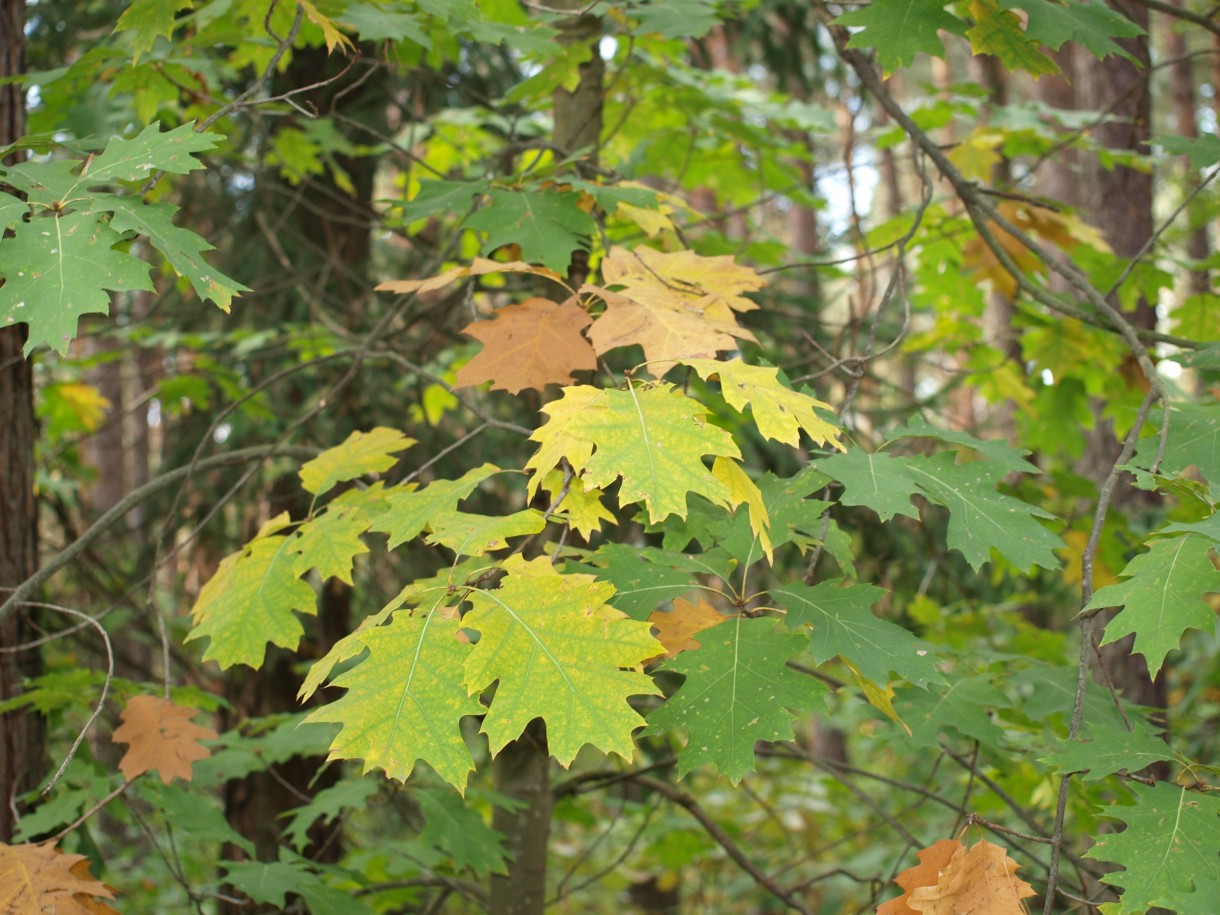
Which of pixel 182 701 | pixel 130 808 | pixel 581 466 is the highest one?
pixel 581 466

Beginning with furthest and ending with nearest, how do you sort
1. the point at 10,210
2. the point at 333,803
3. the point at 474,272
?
the point at 333,803 < the point at 474,272 < the point at 10,210

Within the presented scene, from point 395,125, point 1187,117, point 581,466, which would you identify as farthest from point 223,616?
point 1187,117

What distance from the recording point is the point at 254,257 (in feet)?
19.0

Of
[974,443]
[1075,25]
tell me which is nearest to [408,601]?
[974,443]

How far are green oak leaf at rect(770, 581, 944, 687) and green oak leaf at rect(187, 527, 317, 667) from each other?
103cm

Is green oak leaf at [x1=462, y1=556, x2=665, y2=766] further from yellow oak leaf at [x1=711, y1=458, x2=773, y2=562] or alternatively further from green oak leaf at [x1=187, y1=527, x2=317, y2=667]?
green oak leaf at [x1=187, y1=527, x2=317, y2=667]

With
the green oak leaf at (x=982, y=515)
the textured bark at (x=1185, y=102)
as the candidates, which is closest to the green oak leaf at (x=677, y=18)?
the green oak leaf at (x=982, y=515)

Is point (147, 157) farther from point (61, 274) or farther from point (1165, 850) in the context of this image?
point (1165, 850)

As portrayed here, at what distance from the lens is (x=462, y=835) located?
2.87m

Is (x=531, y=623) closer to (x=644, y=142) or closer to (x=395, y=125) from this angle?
(x=644, y=142)

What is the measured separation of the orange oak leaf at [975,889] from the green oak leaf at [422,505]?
1.11m

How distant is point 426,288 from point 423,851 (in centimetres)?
219

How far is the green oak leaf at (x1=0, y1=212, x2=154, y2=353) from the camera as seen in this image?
1.67 meters

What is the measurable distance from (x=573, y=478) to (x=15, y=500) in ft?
7.79
